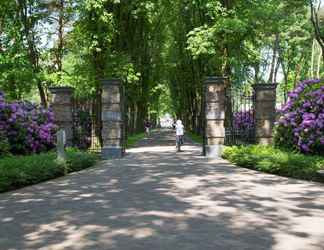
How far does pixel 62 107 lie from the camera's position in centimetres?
1952

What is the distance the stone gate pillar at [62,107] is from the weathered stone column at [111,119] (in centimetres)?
145

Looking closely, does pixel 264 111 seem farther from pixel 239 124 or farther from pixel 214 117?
pixel 239 124

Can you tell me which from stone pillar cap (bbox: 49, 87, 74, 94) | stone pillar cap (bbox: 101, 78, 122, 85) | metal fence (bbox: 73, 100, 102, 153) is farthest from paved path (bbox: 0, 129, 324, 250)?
metal fence (bbox: 73, 100, 102, 153)

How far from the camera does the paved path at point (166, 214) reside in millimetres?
6089

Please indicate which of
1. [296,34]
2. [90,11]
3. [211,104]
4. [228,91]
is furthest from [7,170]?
[296,34]

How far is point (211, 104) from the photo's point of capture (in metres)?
19.7

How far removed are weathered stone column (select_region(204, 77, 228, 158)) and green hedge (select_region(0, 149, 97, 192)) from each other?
21.0 ft

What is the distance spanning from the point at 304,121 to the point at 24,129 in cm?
967

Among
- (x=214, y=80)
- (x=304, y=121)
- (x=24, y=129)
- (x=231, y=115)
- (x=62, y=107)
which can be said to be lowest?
(x=24, y=129)

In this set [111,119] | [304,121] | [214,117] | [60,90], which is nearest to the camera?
[304,121]

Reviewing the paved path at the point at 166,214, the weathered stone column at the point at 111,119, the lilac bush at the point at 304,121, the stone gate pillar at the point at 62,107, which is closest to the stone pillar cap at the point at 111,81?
the weathered stone column at the point at 111,119

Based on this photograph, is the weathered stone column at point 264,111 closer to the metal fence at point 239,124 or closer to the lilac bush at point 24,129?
the metal fence at point 239,124

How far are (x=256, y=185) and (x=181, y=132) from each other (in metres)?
12.5

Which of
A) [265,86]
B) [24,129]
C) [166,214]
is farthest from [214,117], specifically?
[166,214]
